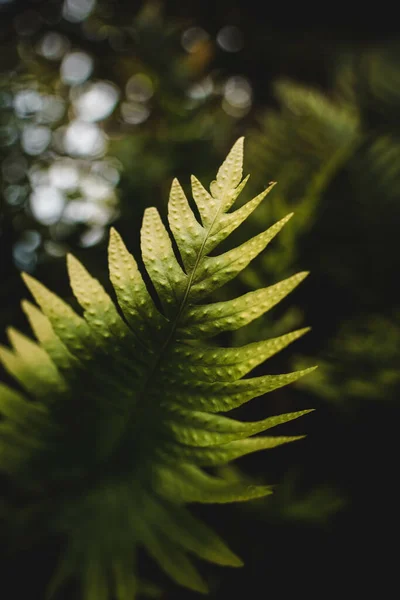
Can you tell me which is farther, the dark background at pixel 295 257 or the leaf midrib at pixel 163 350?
the dark background at pixel 295 257

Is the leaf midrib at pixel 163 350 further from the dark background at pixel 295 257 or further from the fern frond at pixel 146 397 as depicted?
the dark background at pixel 295 257

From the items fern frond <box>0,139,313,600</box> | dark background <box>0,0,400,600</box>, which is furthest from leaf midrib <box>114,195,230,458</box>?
dark background <box>0,0,400,600</box>

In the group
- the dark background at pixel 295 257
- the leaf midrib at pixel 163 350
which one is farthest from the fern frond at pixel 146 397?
the dark background at pixel 295 257

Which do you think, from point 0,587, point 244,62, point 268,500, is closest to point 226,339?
point 268,500

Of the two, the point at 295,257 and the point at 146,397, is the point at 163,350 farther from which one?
the point at 295,257

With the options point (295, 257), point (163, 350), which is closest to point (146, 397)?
point (163, 350)

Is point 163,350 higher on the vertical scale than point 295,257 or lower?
lower

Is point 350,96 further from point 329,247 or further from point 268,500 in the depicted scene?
point 268,500

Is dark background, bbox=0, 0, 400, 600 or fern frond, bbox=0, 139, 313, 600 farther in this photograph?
dark background, bbox=0, 0, 400, 600

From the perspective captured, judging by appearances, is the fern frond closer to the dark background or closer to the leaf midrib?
the leaf midrib
